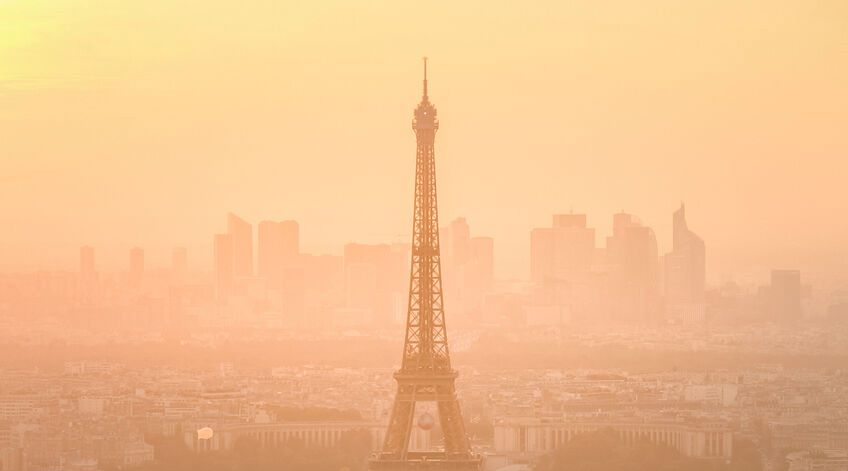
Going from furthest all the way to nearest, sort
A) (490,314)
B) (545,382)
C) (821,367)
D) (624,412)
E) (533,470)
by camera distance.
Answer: (490,314)
(545,382)
(821,367)
(624,412)
(533,470)

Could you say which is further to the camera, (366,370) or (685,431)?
(366,370)

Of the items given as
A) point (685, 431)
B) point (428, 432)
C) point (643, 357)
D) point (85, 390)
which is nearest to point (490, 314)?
point (643, 357)

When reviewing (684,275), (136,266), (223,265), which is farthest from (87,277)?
(684,275)

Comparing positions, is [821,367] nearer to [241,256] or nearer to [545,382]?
[545,382]

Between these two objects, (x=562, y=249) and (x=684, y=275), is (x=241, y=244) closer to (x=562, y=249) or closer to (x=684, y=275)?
(x=562, y=249)

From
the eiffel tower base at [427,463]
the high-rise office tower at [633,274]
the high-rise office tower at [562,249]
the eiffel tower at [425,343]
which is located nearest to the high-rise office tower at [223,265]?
the high-rise office tower at [562,249]

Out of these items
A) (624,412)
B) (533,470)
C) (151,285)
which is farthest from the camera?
(151,285)

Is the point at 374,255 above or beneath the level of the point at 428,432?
above
